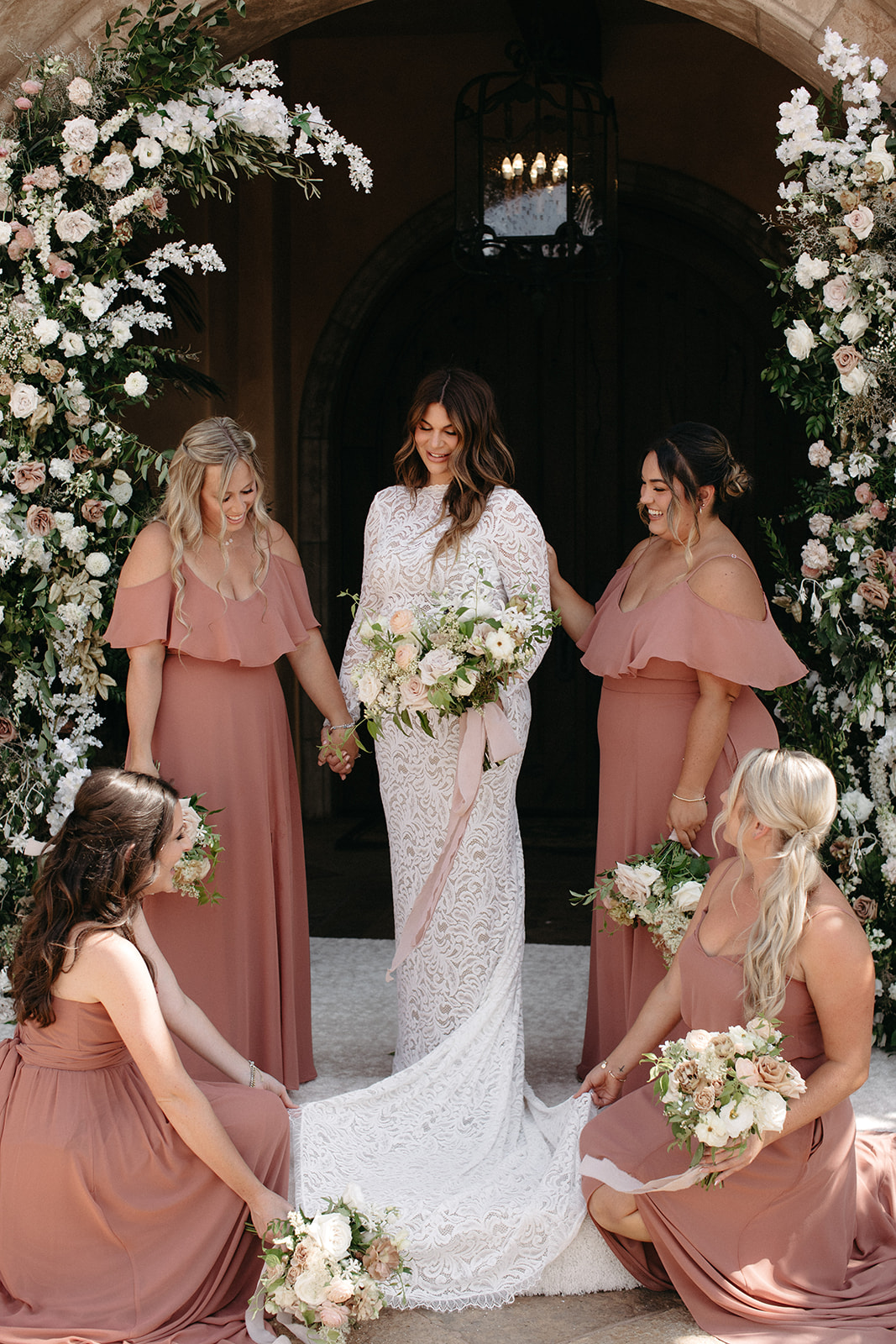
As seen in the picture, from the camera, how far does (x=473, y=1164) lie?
126 inches

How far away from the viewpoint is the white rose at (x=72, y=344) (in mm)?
4004

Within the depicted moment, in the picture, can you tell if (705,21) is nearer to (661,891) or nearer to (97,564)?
(97,564)

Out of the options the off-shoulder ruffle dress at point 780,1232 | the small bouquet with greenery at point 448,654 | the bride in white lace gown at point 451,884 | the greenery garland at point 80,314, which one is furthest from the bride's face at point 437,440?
the off-shoulder ruffle dress at point 780,1232

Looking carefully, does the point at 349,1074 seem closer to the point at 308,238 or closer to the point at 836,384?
the point at 836,384

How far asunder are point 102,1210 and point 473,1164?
995 mm

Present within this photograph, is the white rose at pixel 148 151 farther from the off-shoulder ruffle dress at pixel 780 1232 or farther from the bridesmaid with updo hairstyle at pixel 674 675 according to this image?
the off-shoulder ruffle dress at pixel 780 1232

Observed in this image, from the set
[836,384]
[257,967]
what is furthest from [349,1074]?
[836,384]

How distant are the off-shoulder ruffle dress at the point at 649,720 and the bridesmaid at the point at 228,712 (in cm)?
82

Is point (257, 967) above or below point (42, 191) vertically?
below

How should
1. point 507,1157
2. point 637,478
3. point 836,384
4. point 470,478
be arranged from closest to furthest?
point 507,1157 → point 470,478 → point 836,384 → point 637,478

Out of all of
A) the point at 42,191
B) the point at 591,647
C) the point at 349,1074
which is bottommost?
the point at 349,1074

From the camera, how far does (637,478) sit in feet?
23.4

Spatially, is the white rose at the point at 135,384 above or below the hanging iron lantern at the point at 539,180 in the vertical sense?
below

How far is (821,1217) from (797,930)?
62 cm
